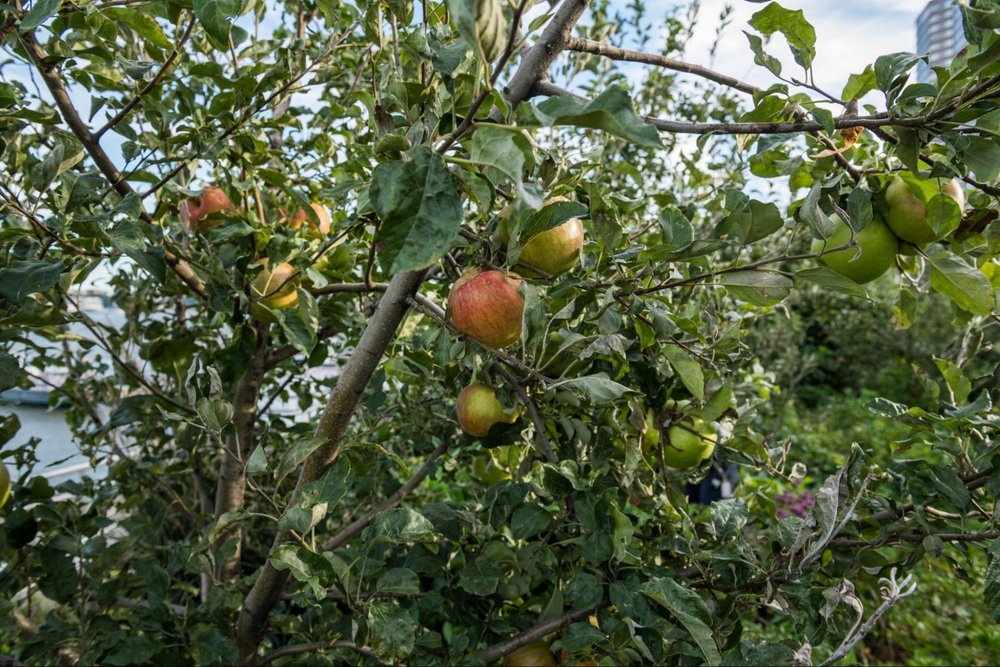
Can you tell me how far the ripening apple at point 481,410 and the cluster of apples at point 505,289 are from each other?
0.20 meters

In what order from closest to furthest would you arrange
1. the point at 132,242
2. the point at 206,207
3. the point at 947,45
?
the point at 132,242 < the point at 206,207 < the point at 947,45

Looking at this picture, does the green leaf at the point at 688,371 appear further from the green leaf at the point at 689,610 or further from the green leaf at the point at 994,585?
the green leaf at the point at 994,585

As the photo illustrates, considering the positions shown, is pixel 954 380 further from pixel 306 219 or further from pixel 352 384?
pixel 306 219


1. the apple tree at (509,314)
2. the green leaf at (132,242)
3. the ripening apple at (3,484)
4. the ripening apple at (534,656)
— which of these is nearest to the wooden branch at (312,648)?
the apple tree at (509,314)

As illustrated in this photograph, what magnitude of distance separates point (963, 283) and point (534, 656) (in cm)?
82

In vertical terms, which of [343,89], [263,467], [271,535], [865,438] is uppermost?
[343,89]

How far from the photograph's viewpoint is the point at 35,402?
10.6ft

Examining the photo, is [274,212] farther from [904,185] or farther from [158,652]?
[904,185]

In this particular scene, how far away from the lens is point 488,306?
71 centimetres

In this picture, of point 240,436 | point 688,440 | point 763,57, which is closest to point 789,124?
point 763,57

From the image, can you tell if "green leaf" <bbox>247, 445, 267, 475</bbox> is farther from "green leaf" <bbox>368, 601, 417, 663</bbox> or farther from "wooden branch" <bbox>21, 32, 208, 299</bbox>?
"wooden branch" <bbox>21, 32, 208, 299</bbox>

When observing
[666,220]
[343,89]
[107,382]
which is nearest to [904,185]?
[666,220]

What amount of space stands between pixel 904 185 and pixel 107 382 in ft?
6.00

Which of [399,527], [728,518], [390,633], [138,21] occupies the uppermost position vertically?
[138,21]
